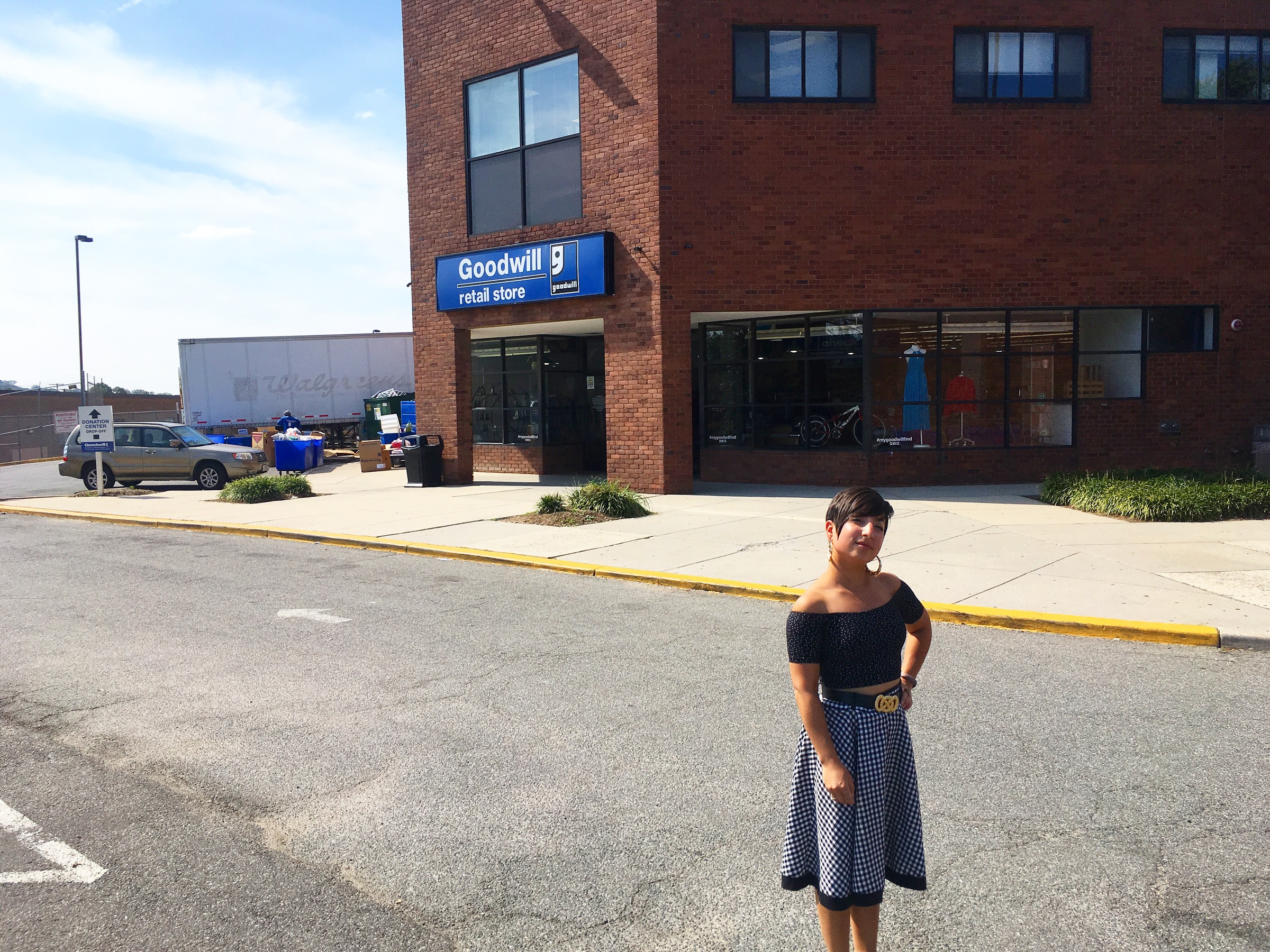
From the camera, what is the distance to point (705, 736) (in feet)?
18.4

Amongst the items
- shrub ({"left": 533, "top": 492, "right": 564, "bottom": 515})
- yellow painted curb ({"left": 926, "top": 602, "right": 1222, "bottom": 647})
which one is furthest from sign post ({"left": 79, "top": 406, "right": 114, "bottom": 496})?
yellow painted curb ({"left": 926, "top": 602, "right": 1222, "bottom": 647})

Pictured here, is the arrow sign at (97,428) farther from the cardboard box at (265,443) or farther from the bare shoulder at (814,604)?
the bare shoulder at (814,604)

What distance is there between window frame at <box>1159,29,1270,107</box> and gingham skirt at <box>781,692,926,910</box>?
18079 mm

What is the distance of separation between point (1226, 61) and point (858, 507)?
19107mm

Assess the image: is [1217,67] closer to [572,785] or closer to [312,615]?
[312,615]

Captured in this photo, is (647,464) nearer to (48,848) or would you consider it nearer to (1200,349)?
(1200,349)

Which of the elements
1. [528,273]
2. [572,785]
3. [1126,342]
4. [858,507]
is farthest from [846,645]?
[1126,342]

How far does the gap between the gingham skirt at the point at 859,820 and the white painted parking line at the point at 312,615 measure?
20.8 feet

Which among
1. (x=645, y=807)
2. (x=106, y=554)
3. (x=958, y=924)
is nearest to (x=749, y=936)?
(x=958, y=924)

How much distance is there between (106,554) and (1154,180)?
17556mm

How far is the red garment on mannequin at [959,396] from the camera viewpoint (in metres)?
18.0

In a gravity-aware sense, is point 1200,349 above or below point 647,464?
above

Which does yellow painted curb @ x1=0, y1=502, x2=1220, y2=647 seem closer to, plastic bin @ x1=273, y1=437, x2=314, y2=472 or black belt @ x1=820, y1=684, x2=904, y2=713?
black belt @ x1=820, y1=684, x2=904, y2=713

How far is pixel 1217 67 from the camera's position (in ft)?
58.3
